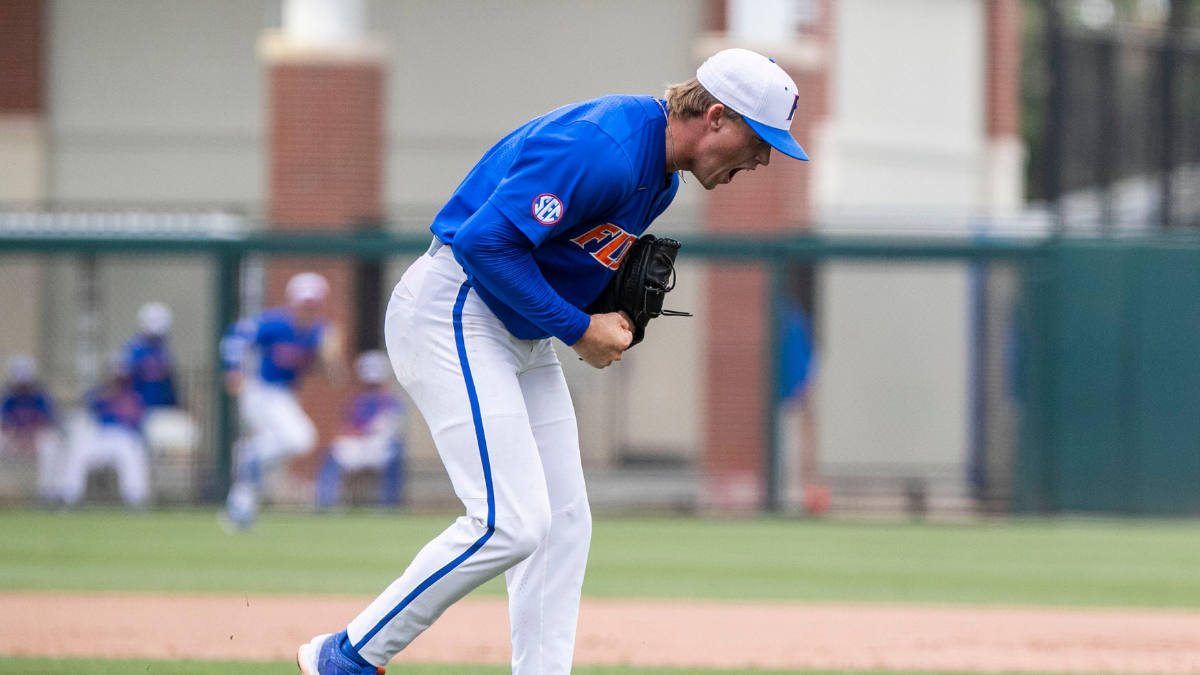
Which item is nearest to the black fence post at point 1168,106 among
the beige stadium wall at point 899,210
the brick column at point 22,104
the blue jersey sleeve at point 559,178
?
the beige stadium wall at point 899,210

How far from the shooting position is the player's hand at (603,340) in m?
3.94

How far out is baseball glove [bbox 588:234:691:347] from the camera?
4.04 metres

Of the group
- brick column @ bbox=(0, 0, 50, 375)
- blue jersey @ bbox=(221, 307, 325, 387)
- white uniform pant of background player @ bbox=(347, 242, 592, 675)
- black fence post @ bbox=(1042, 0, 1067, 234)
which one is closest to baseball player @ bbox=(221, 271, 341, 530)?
blue jersey @ bbox=(221, 307, 325, 387)

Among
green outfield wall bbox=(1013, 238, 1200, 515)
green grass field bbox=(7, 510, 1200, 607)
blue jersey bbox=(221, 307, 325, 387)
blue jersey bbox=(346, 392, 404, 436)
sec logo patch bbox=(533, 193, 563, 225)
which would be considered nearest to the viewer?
sec logo patch bbox=(533, 193, 563, 225)

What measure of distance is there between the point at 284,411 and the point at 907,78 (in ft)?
37.5

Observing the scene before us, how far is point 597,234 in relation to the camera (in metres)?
3.97

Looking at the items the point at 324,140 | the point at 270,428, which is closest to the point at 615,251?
the point at 270,428

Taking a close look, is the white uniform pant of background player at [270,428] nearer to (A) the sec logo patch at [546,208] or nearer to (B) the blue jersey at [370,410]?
(B) the blue jersey at [370,410]

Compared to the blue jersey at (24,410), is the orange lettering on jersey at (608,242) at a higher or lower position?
higher

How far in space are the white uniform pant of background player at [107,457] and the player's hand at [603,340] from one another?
10.5 m

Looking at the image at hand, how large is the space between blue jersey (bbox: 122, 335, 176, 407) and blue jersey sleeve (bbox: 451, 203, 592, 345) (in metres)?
10.5

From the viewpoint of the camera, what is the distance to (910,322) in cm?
1722

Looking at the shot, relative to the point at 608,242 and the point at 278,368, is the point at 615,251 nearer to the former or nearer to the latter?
the point at 608,242

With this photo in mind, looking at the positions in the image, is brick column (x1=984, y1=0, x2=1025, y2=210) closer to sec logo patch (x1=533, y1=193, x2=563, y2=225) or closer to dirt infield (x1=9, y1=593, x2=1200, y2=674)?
dirt infield (x1=9, y1=593, x2=1200, y2=674)
